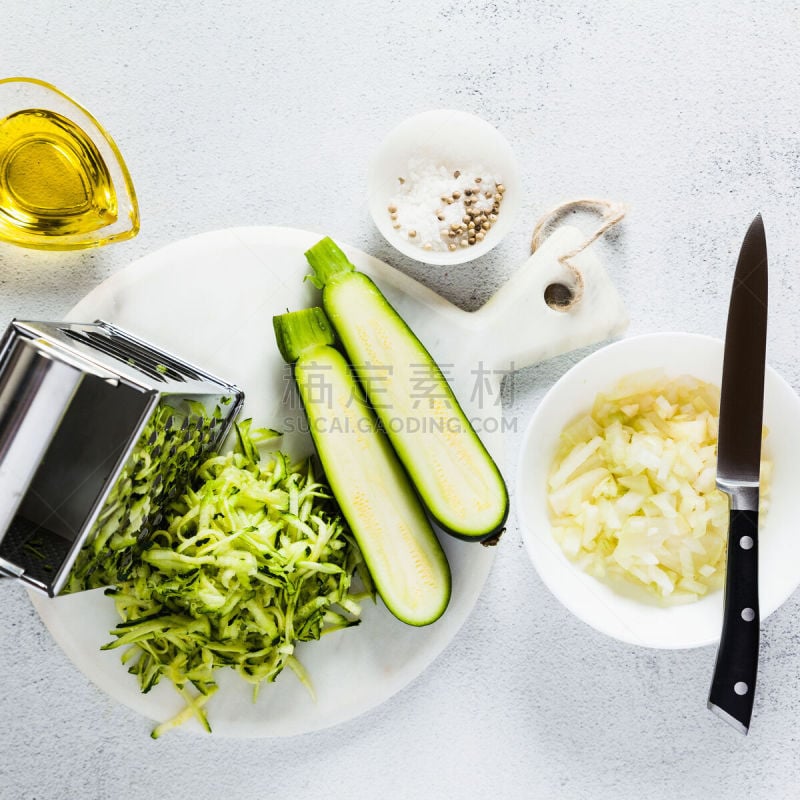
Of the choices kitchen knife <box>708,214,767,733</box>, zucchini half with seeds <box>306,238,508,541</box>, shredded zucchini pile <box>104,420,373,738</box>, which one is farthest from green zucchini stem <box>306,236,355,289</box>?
kitchen knife <box>708,214,767,733</box>

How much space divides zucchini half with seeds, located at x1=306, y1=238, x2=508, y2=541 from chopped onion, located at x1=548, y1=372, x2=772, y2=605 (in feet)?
0.46

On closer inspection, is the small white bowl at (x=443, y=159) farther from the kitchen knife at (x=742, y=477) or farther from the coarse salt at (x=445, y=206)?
the kitchen knife at (x=742, y=477)

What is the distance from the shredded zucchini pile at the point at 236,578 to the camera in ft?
3.89

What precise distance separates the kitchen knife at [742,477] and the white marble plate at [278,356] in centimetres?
22

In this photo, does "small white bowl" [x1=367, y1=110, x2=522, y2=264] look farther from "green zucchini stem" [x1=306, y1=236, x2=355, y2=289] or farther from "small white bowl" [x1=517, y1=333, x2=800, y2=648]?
"small white bowl" [x1=517, y1=333, x2=800, y2=648]

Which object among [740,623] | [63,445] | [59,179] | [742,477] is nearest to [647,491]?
[742,477]

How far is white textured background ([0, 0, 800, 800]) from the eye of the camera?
4.73 ft

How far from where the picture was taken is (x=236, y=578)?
119cm

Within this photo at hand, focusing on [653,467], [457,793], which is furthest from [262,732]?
[653,467]

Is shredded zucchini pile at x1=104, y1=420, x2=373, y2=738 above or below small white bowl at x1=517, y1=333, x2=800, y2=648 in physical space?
below

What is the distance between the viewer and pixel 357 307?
1.32 m

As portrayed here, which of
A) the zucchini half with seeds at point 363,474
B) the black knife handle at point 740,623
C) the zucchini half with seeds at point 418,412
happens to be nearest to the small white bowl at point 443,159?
the zucchini half with seeds at point 418,412

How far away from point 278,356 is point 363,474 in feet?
0.93

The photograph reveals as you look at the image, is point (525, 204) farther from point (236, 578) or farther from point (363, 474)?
point (236, 578)
